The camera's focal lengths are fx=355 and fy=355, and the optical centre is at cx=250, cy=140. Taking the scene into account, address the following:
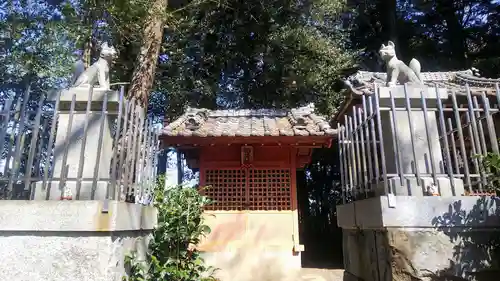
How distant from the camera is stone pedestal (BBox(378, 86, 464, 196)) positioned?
3.28 m

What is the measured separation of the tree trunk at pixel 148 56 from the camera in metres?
6.58

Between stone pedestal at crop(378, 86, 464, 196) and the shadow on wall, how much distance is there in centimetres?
29

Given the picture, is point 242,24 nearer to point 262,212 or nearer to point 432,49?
point 262,212

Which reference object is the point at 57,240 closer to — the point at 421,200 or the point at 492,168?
the point at 421,200

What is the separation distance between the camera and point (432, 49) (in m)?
17.8

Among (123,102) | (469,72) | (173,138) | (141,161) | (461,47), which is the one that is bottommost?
(141,161)

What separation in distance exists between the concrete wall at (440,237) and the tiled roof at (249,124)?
13.7 ft

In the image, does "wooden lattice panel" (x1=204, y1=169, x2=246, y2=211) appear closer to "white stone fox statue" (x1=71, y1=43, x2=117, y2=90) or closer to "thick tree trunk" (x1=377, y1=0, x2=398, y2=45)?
"white stone fox statue" (x1=71, y1=43, x2=117, y2=90)

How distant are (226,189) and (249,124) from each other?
1.56m

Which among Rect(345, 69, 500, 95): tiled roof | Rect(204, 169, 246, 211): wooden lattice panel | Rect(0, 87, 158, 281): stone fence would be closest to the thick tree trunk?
Rect(345, 69, 500, 95): tiled roof

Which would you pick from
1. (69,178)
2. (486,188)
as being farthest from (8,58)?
(486,188)

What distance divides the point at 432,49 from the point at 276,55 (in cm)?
1042

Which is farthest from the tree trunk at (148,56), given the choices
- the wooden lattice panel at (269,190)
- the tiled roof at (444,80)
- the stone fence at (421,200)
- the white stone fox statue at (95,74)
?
the tiled roof at (444,80)

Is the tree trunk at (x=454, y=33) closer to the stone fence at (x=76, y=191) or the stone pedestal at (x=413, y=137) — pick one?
the stone pedestal at (x=413, y=137)
